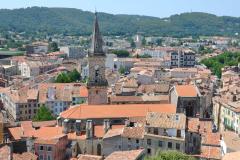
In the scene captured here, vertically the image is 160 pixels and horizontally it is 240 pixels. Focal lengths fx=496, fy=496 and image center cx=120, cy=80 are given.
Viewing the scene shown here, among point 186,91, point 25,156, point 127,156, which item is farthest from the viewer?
point 186,91

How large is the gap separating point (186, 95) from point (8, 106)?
4593 cm

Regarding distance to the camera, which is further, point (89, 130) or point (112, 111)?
point (112, 111)

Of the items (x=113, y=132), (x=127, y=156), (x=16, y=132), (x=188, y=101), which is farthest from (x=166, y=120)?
(x=16, y=132)

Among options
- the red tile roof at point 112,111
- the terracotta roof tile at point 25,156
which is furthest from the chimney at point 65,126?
the terracotta roof tile at point 25,156

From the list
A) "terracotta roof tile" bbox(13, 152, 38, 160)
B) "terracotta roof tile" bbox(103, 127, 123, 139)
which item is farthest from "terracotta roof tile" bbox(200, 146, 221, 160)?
"terracotta roof tile" bbox(13, 152, 38, 160)

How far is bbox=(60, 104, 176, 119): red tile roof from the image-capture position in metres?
61.8

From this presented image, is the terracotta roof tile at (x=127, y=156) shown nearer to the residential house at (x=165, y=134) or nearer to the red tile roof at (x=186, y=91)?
the residential house at (x=165, y=134)

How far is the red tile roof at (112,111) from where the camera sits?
61.8 meters

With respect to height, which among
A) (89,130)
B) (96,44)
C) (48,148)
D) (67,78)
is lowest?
(48,148)

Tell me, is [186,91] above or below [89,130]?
above

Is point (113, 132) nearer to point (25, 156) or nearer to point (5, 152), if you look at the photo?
point (25, 156)

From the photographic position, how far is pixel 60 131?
61938 mm

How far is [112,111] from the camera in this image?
62531mm

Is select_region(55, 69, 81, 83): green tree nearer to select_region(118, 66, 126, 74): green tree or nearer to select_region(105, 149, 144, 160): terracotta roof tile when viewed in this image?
select_region(118, 66, 126, 74): green tree
